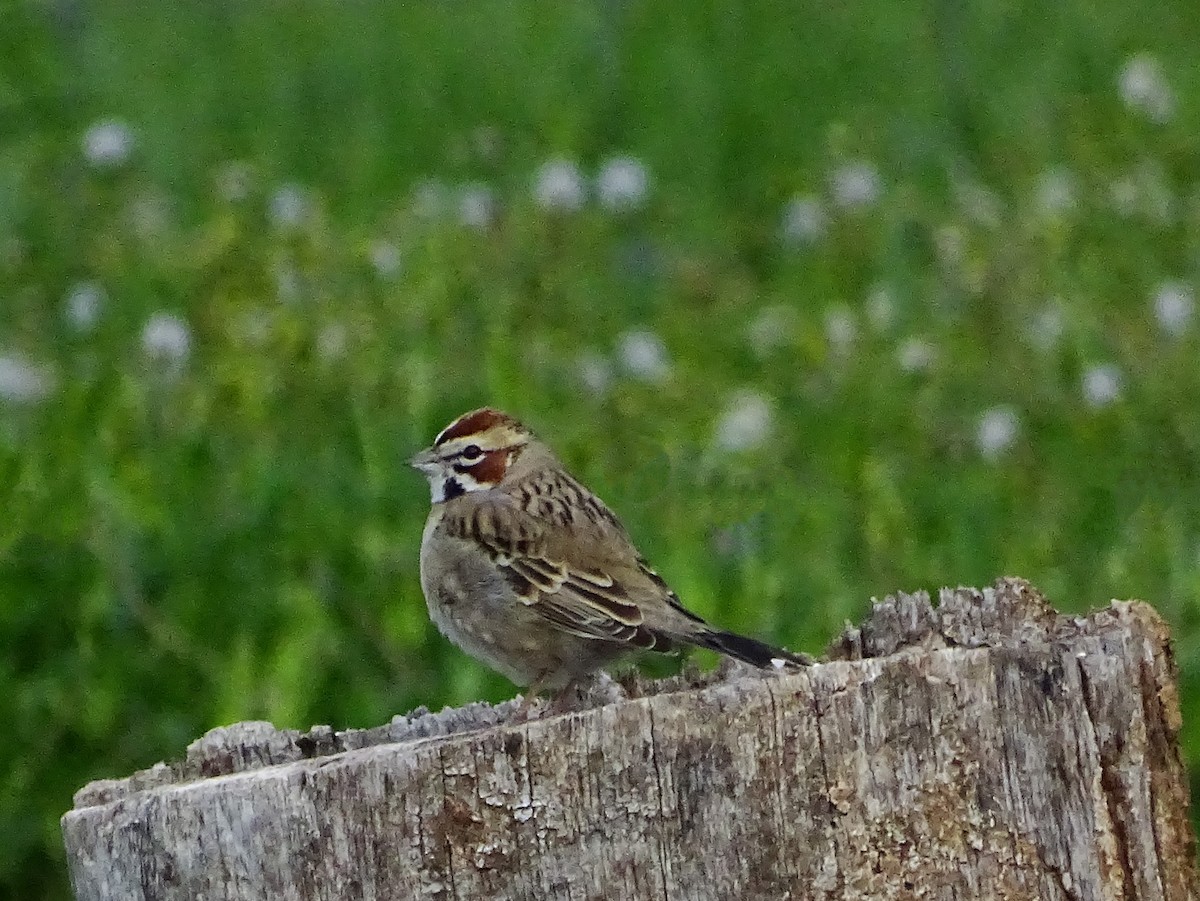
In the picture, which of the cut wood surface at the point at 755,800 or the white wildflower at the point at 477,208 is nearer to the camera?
the cut wood surface at the point at 755,800

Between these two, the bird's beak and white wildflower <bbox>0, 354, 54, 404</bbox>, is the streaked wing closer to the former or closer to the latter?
the bird's beak

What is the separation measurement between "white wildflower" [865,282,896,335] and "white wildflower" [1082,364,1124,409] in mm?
1041

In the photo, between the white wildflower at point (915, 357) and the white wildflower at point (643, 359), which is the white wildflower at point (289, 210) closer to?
the white wildflower at point (643, 359)

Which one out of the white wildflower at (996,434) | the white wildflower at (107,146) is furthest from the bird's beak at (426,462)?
the white wildflower at (107,146)

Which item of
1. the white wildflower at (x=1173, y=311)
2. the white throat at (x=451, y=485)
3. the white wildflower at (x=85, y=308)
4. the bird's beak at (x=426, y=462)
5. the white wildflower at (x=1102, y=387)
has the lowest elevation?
the white throat at (x=451, y=485)

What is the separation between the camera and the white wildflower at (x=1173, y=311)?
30.1ft

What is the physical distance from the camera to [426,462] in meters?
6.23

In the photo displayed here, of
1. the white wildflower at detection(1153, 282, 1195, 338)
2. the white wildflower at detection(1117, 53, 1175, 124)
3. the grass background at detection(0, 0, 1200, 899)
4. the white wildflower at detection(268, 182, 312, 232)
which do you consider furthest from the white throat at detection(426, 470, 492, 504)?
the white wildflower at detection(1117, 53, 1175, 124)

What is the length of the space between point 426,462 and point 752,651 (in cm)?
185

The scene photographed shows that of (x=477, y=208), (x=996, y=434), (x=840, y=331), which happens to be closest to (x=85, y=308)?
(x=477, y=208)

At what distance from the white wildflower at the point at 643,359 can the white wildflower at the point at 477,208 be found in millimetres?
861

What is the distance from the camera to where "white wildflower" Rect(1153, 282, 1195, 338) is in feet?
30.1

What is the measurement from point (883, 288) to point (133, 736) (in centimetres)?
450

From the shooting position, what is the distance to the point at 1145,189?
11.0 metres
